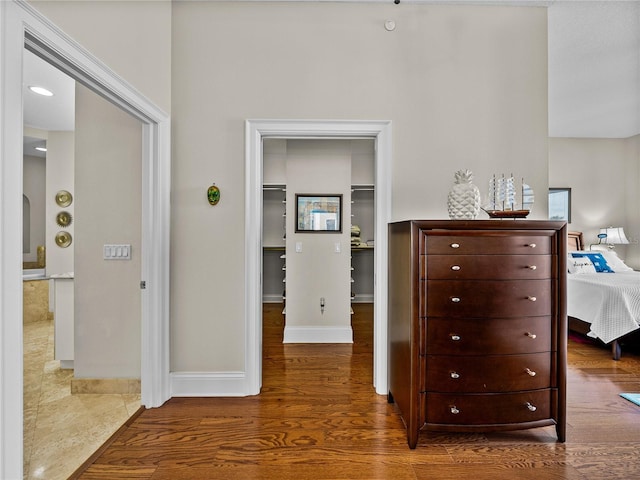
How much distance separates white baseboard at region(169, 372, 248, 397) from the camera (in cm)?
247

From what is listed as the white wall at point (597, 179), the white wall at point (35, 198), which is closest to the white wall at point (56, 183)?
the white wall at point (35, 198)

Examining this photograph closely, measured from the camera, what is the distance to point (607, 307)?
11.0 feet

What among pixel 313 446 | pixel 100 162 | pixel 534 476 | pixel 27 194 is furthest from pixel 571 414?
pixel 27 194

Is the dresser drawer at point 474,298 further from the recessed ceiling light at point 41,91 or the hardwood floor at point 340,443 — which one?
the recessed ceiling light at point 41,91

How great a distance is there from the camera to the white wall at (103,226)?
251 cm

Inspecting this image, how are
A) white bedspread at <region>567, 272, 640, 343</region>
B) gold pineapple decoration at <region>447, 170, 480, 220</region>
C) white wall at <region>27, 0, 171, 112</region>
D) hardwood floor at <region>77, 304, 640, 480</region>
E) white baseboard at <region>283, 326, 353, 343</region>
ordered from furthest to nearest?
white baseboard at <region>283, 326, 353, 343</region>, white bedspread at <region>567, 272, 640, 343</region>, gold pineapple decoration at <region>447, 170, 480, 220</region>, hardwood floor at <region>77, 304, 640, 480</region>, white wall at <region>27, 0, 171, 112</region>

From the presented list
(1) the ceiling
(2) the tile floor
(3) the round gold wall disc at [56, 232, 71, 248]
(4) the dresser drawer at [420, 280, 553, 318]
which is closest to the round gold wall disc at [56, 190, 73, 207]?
(3) the round gold wall disc at [56, 232, 71, 248]

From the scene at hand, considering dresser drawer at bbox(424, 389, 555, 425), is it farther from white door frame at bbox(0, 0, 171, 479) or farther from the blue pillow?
the blue pillow

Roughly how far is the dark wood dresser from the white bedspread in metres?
2.18

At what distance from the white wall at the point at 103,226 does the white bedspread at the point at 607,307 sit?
174 inches

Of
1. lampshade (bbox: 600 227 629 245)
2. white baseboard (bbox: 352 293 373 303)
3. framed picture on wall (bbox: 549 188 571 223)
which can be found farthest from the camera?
white baseboard (bbox: 352 293 373 303)

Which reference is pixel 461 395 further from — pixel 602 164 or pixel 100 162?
pixel 602 164

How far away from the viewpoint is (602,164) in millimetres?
5785

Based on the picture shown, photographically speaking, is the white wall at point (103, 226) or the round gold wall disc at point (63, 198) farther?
the round gold wall disc at point (63, 198)
